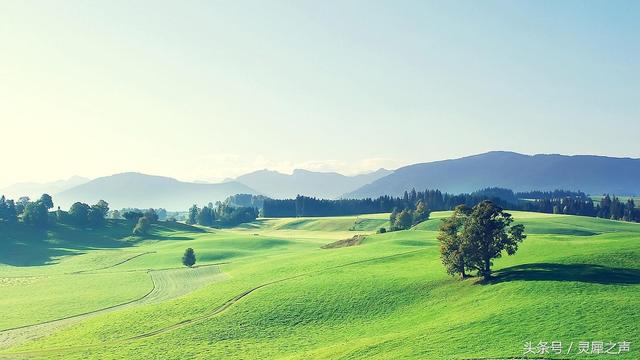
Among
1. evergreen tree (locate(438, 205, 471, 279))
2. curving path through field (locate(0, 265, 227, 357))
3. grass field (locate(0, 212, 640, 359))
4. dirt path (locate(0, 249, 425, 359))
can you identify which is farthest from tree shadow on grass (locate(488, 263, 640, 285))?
curving path through field (locate(0, 265, 227, 357))

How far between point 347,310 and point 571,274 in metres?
30.5

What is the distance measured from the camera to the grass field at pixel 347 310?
164 feet

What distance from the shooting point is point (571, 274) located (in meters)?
66.8

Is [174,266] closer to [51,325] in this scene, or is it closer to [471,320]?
[51,325]

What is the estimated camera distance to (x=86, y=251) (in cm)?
18375

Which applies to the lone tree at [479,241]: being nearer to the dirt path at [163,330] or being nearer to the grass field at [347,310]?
the grass field at [347,310]

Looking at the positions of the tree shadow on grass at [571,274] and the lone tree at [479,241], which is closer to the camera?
the tree shadow on grass at [571,274]

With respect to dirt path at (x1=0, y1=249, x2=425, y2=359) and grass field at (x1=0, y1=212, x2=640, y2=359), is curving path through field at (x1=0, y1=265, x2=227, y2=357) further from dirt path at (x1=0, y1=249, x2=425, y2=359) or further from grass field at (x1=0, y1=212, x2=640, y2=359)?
dirt path at (x1=0, y1=249, x2=425, y2=359)

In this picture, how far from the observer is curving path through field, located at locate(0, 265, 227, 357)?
2877 inches

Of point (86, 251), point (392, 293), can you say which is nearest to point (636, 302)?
point (392, 293)

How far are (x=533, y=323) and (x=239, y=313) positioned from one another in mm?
41863

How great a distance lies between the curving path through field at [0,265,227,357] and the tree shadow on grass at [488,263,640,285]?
62.5 m

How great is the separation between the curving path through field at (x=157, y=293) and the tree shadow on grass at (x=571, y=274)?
6245 cm

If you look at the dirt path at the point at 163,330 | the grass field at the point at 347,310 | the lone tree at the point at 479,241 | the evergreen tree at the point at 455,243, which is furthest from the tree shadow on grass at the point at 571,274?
the dirt path at the point at 163,330
